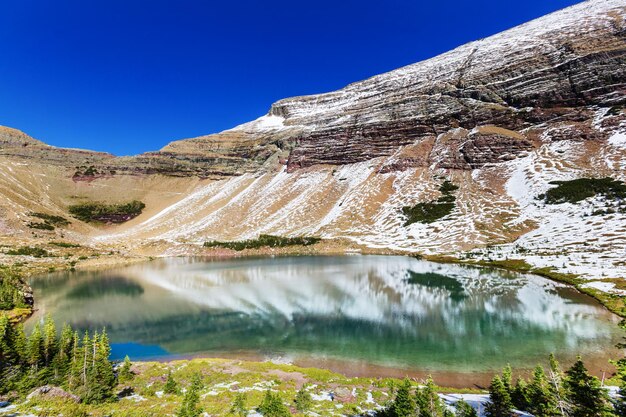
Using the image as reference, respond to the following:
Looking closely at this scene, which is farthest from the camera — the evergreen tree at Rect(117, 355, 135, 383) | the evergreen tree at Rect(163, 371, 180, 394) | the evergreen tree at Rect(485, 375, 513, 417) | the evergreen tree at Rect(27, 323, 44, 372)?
the evergreen tree at Rect(117, 355, 135, 383)

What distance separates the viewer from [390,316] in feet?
123

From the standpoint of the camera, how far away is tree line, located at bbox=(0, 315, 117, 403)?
1948 cm

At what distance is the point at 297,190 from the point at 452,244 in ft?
290

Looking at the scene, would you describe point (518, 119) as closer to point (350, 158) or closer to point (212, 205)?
point (350, 158)

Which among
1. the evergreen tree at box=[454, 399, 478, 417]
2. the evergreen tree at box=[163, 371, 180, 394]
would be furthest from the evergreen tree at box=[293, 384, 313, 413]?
the evergreen tree at box=[163, 371, 180, 394]

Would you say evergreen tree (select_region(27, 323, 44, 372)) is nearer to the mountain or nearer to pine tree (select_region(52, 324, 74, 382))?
pine tree (select_region(52, 324, 74, 382))

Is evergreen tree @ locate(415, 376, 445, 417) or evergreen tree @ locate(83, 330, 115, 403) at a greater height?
evergreen tree @ locate(415, 376, 445, 417)

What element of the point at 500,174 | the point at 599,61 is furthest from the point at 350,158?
the point at 599,61

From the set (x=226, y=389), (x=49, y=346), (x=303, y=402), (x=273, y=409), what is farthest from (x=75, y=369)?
(x=303, y=402)

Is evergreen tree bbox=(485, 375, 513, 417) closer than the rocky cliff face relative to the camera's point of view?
Yes

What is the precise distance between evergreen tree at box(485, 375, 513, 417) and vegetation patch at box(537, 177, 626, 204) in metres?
106

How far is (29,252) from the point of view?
88.8m

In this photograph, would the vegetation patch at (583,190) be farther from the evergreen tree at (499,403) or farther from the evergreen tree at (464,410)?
the evergreen tree at (464,410)

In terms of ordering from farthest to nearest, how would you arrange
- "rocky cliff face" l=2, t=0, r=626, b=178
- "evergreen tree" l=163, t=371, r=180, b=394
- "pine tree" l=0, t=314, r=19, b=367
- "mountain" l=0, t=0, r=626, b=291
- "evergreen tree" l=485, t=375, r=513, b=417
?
"rocky cliff face" l=2, t=0, r=626, b=178
"mountain" l=0, t=0, r=626, b=291
"pine tree" l=0, t=314, r=19, b=367
"evergreen tree" l=163, t=371, r=180, b=394
"evergreen tree" l=485, t=375, r=513, b=417
